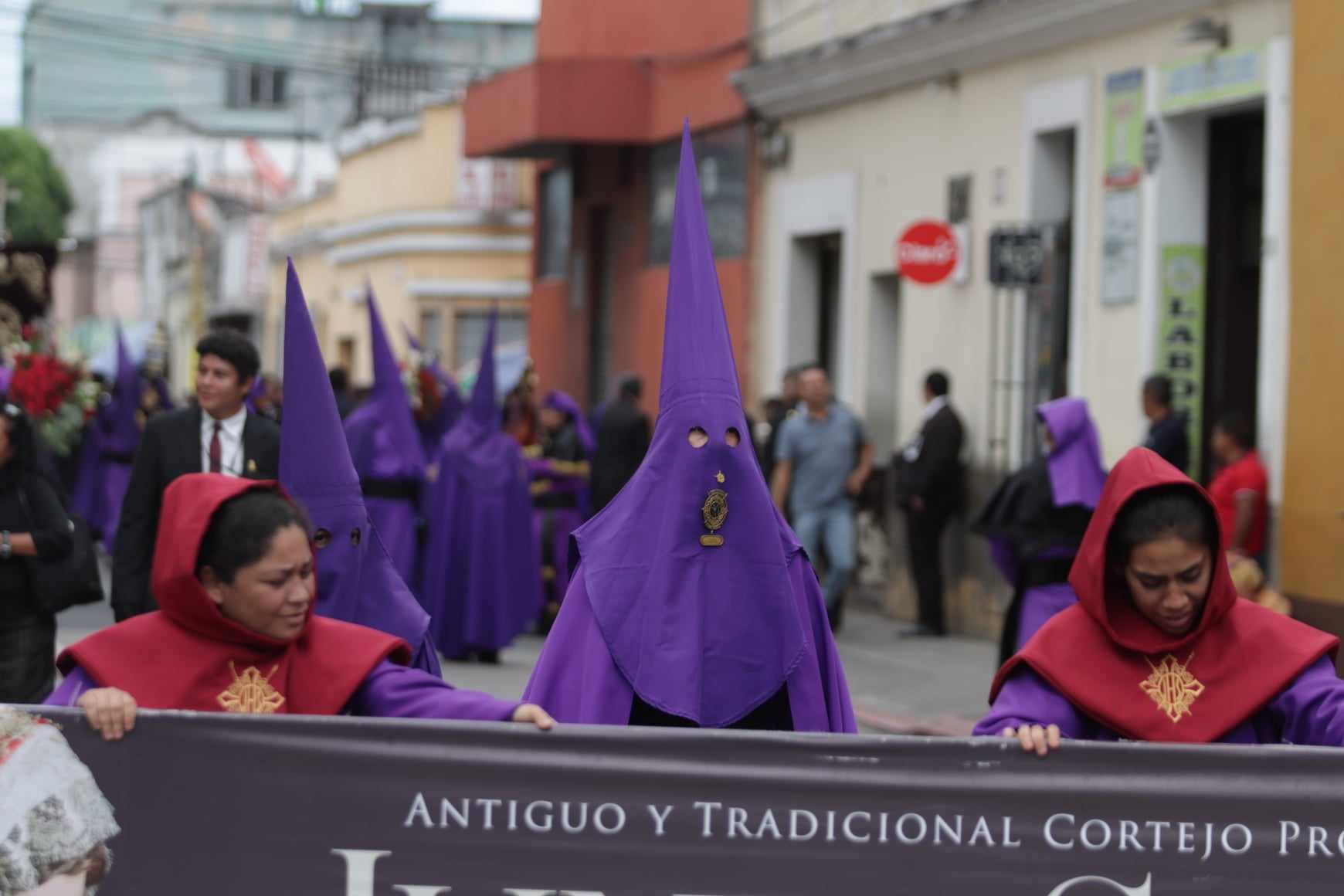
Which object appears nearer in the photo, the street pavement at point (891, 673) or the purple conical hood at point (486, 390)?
the street pavement at point (891, 673)

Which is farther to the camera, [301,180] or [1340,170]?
[301,180]

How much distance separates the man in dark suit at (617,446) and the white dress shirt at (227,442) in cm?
746

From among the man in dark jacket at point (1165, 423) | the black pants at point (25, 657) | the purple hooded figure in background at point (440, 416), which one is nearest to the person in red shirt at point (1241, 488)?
the man in dark jacket at point (1165, 423)

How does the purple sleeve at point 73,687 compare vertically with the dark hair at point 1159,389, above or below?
below

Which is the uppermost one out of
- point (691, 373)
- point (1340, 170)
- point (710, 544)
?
point (1340, 170)

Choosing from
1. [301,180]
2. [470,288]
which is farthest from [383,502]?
[301,180]

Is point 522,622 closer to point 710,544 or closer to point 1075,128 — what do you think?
point 1075,128

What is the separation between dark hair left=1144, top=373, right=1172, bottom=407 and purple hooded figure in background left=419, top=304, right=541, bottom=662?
389 centimetres

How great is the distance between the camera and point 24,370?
649 inches

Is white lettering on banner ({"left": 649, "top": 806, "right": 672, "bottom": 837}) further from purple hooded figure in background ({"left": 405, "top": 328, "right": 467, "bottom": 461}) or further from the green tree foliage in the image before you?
the green tree foliage

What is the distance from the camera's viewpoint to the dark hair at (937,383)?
622 inches

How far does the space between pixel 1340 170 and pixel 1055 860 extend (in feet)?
27.1

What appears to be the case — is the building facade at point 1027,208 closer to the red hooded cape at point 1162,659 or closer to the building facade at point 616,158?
the building facade at point 616,158

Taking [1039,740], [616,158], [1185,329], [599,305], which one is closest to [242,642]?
[1039,740]
